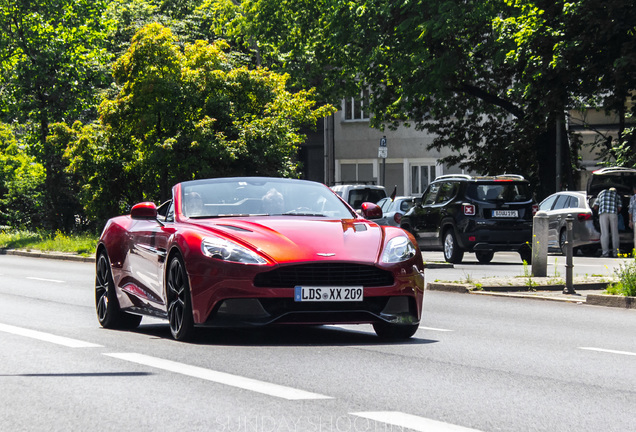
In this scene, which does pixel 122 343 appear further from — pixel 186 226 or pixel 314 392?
pixel 314 392

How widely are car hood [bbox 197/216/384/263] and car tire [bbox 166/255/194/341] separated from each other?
1.44 feet

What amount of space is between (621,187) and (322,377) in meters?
21.5

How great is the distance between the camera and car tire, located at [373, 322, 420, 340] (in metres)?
10.8

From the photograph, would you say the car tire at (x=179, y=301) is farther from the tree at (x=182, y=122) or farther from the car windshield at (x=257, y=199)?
the tree at (x=182, y=122)

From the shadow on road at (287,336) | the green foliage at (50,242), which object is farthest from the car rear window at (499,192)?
the shadow on road at (287,336)

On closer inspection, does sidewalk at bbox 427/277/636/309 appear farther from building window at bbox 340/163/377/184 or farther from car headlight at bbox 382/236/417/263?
building window at bbox 340/163/377/184

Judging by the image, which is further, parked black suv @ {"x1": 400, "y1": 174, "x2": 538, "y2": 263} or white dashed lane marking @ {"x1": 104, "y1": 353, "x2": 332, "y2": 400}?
parked black suv @ {"x1": 400, "y1": 174, "x2": 538, "y2": 263}

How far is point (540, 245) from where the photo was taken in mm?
19344

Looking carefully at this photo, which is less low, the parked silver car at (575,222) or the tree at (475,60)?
the tree at (475,60)

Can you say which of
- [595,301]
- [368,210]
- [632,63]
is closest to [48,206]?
[632,63]

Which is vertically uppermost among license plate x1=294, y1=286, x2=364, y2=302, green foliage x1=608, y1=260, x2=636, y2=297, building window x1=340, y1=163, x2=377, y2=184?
building window x1=340, y1=163, x2=377, y2=184

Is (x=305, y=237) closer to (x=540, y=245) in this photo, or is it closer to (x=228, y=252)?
(x=228, y=252)

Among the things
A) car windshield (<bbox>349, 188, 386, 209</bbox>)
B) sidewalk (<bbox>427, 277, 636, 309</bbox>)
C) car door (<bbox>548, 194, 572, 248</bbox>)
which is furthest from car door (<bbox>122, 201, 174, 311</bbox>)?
car windshield (<bbox>349, 188, 386, 209</bbox>)

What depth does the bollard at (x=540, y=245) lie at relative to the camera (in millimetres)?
19375
